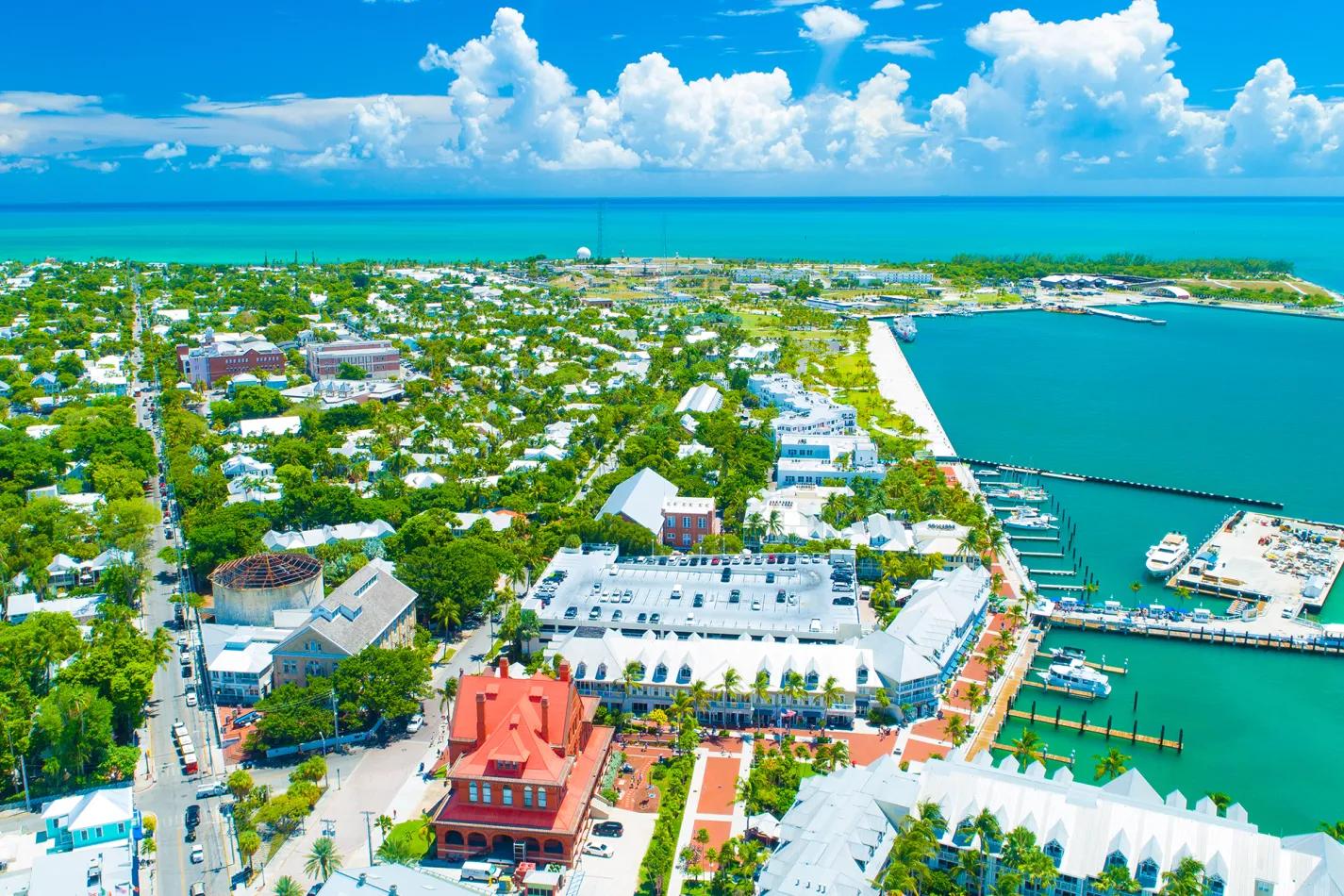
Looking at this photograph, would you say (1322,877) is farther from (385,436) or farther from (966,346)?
(966,346)

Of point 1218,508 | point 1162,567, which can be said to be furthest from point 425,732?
point 1218,508

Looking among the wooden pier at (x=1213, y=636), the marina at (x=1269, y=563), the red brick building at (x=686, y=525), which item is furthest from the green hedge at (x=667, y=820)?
the marina at (x=1269, y=563)

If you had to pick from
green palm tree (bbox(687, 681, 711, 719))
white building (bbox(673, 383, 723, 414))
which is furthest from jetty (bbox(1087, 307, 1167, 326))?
green palm tree (bbox(687, 681, 711, 719))

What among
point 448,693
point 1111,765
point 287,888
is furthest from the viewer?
point 448,693

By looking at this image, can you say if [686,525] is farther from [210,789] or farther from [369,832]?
[210,789]

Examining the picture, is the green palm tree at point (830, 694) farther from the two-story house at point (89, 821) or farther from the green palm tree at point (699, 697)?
the two-story house at point (89, 821)

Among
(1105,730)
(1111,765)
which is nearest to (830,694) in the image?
(1111,765)
